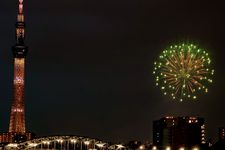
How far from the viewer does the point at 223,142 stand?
12712 centimetres

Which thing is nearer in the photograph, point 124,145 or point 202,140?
point 124,145

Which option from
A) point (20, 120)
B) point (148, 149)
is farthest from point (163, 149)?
A: point (20, 120)

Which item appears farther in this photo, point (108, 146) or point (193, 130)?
point (193, 130)

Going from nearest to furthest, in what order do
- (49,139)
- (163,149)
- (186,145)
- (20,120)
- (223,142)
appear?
(223,142) < (49,139) < (163,149) < (186,145) < (20,120)

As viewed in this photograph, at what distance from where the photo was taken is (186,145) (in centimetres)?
16888

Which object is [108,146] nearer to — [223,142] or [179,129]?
[223,142]

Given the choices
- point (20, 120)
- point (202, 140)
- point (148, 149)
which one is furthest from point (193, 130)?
point (20, 120)

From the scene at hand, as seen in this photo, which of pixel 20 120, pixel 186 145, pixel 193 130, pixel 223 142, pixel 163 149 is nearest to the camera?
pixel 223 142

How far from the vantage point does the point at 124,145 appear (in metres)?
135

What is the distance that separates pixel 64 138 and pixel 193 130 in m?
59.6

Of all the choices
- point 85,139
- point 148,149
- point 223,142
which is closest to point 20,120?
point 148,149

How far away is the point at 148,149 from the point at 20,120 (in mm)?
60230

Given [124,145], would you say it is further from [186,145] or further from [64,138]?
[186,145]

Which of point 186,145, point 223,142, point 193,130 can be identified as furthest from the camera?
point 193,130
